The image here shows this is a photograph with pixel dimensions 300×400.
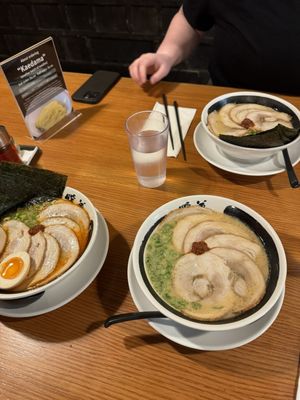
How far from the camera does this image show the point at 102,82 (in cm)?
164

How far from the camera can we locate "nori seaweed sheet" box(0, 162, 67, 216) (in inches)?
37.1

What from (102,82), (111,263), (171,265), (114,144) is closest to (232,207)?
(171,265)

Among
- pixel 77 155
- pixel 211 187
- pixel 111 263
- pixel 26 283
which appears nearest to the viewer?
pixel 26 283

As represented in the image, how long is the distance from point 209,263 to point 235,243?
3.4 inches

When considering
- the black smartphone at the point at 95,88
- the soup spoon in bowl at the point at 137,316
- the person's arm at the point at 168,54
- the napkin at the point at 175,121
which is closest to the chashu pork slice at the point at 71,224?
the soup spoon in bowl at the point at 137,316

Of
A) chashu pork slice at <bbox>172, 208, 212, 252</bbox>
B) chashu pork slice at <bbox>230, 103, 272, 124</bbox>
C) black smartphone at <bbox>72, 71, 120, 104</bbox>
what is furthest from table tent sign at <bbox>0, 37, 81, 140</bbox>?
chashu pork slice at <bbox>172, 208, 212, 252</bbox>

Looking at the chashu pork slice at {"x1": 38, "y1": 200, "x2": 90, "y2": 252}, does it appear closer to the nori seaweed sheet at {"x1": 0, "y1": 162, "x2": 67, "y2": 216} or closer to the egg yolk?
the nori seaweed sheet at {"x1": 0, "y1": 162, "x2": 67, "y2": 216}

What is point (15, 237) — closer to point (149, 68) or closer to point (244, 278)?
point (244, 278)

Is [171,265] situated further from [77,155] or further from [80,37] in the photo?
[80,37]

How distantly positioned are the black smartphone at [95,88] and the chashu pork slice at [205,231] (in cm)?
95

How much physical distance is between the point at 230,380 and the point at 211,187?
0.60 meters

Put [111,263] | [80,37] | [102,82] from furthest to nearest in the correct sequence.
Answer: [80,37]
[102,82]
[111,263]

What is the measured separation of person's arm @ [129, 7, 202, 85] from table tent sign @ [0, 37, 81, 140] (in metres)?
0.38

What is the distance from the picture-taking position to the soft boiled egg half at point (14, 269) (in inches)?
30.3
